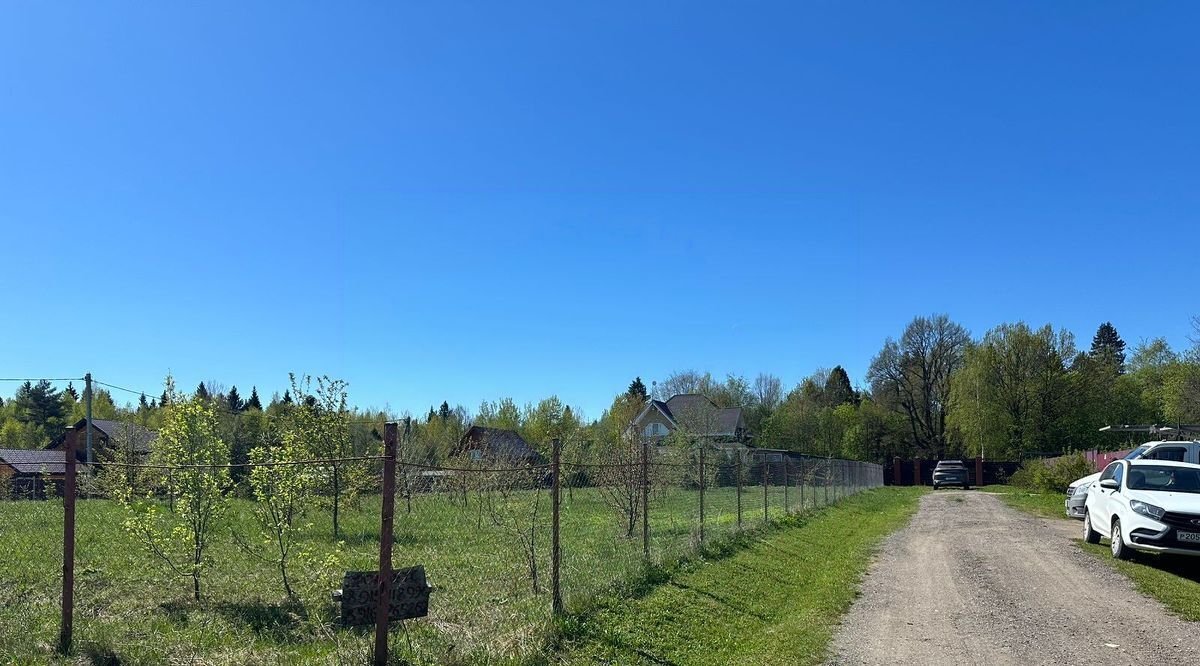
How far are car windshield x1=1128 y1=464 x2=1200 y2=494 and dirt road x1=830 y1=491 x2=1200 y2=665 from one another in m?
1.49

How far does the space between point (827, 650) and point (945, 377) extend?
194ft

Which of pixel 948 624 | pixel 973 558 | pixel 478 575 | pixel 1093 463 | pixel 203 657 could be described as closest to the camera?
pixel 203 657

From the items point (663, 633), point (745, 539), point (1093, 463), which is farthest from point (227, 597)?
point (1093, 463)

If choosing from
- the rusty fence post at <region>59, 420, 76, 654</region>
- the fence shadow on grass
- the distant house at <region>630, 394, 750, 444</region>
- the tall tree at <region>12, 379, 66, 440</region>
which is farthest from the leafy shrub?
the tall tree at <region>12, 379, 66, 440</region>

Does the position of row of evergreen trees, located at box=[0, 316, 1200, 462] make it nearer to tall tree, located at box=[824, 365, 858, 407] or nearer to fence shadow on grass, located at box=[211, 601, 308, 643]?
tall tree, located at box=[824, 365, 858, 407]

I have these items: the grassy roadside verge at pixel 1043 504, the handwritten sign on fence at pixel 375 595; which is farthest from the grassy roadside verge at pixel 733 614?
the grassy roadside verge at pixel 1043 504

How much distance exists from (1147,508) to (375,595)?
11.0 metres

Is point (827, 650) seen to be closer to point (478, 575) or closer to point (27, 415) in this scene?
point (478, 575)

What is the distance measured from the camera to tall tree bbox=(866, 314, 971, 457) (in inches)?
2330

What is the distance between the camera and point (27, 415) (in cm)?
6881

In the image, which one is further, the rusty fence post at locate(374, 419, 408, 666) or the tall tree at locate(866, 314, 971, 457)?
the tall tree at locate(866, 314, 971, 457)

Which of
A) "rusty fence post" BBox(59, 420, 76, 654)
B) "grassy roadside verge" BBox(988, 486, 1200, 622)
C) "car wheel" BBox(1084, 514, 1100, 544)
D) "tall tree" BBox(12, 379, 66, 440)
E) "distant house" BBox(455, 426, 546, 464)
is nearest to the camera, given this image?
"rusty fence post" BBox(59, 420, 76, 654)

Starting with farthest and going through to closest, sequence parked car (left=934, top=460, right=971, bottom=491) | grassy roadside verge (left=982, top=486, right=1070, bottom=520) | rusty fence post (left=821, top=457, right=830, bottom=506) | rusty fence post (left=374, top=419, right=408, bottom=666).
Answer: parked car (left=934, top=460, right=971, bottom=491), rusty fence post (left=821, top=457, right=830, bottom=506), grassy roadside verge (left=982, top=486, right=1070, bottom=520), rusty fence post (left=374, top=419, right=408, bottom=666)

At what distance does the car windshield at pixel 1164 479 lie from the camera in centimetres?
1155
